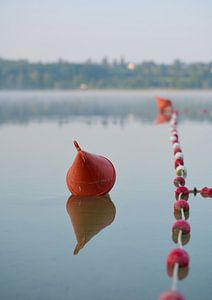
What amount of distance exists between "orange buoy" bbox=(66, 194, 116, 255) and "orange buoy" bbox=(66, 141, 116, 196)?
73mm

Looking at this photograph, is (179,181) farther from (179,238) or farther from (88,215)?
(179,238)

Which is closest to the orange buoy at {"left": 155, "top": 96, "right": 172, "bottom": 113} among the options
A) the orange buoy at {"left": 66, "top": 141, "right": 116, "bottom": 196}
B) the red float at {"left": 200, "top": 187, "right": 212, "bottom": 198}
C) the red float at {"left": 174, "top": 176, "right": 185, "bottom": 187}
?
the red float at {"left": 174, "top": 176, "right": 185, "bottom": 187}

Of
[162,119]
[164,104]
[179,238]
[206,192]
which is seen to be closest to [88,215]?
[179,238]

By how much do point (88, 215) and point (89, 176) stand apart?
684 mm

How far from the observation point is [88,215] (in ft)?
16.9

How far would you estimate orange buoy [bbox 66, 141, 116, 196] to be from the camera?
18.9 feet

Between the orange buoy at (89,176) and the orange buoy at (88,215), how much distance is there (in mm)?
73

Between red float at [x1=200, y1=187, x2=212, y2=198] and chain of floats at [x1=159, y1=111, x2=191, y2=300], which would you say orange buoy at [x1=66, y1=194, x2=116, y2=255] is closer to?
chain of floats at [x1=159, y1=111, x2=191, y2=300]

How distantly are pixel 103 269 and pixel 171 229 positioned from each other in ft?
3.45

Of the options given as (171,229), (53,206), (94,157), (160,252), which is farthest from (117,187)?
(160,252)

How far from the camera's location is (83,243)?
4.37m

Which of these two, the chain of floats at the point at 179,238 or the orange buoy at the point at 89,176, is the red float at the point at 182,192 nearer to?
the chain of floats at the point at 179,238

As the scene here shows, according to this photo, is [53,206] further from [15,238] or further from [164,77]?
[164,77]

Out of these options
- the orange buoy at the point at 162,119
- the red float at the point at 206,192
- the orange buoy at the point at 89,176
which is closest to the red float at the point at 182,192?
the red float at the point at 206,192
